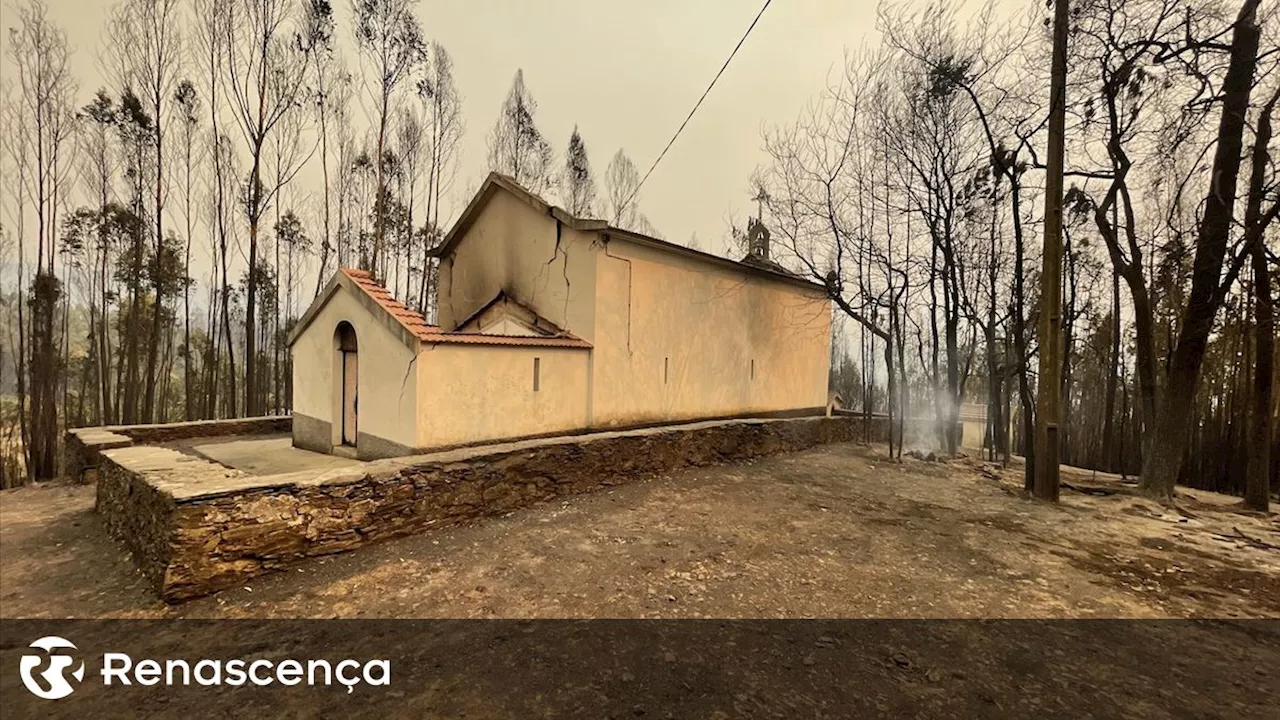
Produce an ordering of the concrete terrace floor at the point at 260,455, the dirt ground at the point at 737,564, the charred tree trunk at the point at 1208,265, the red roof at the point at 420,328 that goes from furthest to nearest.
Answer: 1. the concrete terrace floor at the point at 260,455
2. the charred tree trunk at the point at 1208,265
3. the red roof at the point at 420,328
4. the dirt ground at the point at 737,564

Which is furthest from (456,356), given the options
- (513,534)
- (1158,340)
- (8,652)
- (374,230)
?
(1158,340)

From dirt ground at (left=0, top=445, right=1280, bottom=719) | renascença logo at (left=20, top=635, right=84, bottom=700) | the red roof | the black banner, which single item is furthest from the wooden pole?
renascença logo at (left=20, top=635, right=84, bottom=700)

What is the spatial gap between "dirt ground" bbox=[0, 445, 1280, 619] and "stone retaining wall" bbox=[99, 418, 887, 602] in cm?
21

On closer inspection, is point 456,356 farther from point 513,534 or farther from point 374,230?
point 374,230

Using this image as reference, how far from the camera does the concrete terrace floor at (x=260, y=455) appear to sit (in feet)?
22.7

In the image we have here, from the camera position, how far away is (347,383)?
305 inches

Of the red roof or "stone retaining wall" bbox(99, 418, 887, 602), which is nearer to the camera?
"stone retaining wall" bbox(99, 418, 887, 602)

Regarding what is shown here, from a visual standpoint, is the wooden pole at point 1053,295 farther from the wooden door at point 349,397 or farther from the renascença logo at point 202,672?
the wooden door at point 349,397

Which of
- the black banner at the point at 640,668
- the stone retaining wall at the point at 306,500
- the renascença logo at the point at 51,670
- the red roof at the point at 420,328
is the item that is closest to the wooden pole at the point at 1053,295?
the black banner at the point at 640,668

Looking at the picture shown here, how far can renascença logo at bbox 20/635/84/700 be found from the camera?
8.89ft

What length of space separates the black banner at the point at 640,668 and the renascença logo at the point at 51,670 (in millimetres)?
12

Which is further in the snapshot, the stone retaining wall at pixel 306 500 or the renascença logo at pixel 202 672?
the stone retaining wall at pixel 306 500

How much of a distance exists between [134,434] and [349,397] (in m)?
4.65

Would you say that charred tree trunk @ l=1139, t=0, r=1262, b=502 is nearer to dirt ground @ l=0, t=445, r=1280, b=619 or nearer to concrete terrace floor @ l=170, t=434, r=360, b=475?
dirt ground @ l=0, t=445, r=1280, b=619
